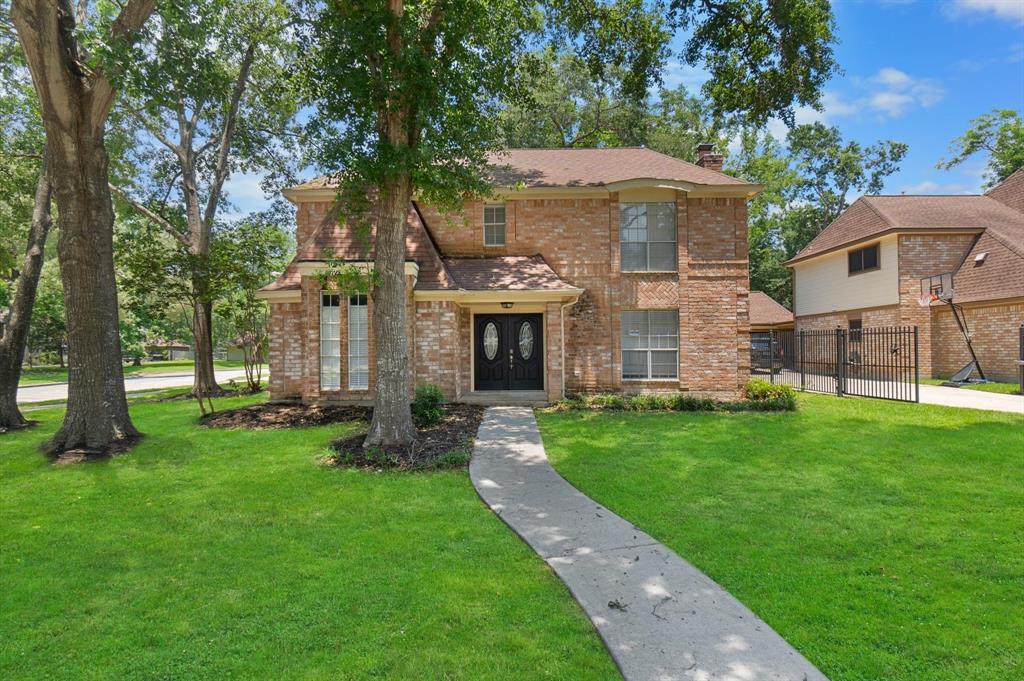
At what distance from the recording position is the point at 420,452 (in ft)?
24.6

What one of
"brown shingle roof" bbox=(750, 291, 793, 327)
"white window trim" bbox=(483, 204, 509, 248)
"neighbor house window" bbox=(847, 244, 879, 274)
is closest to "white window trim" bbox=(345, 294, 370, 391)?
"white window trim" bbox=(483, 204, 509, 248)

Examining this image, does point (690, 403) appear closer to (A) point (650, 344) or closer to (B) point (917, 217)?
(A) point (650, 344)

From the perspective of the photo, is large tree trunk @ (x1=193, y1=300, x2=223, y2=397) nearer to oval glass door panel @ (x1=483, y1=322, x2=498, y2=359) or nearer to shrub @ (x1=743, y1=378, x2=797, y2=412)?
oval glass door panel @ (x1=483, y1=322, x2=498, y2=359)

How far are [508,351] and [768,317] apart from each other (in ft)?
61.6

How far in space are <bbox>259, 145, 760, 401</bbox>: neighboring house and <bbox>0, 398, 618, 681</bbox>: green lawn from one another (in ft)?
23.3

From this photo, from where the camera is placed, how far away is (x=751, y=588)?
3580mm

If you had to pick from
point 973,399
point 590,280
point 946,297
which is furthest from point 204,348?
point 946,297

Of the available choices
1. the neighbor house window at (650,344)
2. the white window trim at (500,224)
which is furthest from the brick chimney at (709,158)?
the white window trim at (500,224)

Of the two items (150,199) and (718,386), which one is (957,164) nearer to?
(718,386)

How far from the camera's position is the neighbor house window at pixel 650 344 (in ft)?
44.2

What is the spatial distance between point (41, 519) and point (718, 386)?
529 inches

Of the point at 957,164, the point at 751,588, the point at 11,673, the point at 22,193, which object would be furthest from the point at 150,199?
the point at 957,164

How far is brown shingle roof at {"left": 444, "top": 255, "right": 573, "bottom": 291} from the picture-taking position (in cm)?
1222

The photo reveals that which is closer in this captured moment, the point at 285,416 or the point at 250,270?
the point at 285,416
